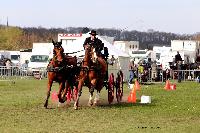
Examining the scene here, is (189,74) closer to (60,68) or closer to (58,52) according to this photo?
(60,68)

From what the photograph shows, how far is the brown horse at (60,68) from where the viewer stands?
16953 mm

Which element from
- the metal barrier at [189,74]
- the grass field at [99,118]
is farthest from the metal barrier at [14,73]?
the grass field at [99,118]

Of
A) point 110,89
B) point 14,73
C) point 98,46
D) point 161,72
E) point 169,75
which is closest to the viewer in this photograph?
point 98,46

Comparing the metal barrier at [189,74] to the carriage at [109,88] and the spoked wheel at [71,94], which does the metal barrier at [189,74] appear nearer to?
the carriage at [109,88]

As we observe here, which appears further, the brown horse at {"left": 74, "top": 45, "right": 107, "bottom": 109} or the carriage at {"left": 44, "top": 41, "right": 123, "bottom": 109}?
the brown horse at {"left": 74, "top": 45, "right": 107, "bottom": 109}

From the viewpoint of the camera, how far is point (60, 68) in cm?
1700

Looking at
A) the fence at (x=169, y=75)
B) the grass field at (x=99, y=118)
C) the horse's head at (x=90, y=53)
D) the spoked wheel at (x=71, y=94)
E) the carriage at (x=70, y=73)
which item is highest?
the horse's head at (x=90, y=53)

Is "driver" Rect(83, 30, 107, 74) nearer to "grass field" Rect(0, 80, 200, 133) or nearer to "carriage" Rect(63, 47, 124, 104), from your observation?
"carriage" Rect(63, 47, 124, 104)

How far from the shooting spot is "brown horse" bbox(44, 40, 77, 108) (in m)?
17.0

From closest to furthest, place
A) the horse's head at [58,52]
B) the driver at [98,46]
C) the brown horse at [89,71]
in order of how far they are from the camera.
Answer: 1. the horse's head at [58,52]
2. the brown horse at [89,71]
3. the driver at [98,46]

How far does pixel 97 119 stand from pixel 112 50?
73.6 ft

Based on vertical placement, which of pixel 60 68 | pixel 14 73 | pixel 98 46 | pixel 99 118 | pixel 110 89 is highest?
pixel 98 46

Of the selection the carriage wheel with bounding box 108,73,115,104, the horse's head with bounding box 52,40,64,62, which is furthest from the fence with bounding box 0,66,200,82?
the horse's head with bounding box 52,40,64,62

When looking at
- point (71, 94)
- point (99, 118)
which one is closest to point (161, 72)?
point (71, 94)
